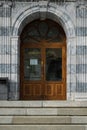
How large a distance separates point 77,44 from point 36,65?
6.69ft

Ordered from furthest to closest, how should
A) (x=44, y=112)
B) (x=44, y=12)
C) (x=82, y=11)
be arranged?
(x=44, y=12)
(x=82, y=11)
(x=44, y=112)

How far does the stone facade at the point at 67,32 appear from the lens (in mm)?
17641

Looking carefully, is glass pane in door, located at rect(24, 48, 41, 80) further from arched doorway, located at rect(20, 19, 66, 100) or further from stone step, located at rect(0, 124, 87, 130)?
stone step, located at rect(0, 124, 87, 130)

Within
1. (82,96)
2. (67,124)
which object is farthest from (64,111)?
(82,96)

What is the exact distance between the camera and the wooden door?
1855 cm

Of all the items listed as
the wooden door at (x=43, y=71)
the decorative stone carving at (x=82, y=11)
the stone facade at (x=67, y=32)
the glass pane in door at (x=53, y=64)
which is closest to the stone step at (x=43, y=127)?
the stone facade at (x=67, y=32)

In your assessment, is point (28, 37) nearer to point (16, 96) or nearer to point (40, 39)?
point (40, 39)

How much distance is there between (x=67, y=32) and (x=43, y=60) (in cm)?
160

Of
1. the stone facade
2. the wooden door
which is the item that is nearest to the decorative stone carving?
the stone facade

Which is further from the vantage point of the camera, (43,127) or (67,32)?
(67,32)

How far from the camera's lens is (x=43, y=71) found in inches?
733

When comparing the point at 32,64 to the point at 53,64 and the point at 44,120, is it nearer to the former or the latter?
the point at 53,64

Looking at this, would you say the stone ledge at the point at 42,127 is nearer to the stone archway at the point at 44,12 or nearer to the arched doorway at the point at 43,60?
the stone archway at the point at 44,12

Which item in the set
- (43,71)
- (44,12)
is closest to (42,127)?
(43,71)
